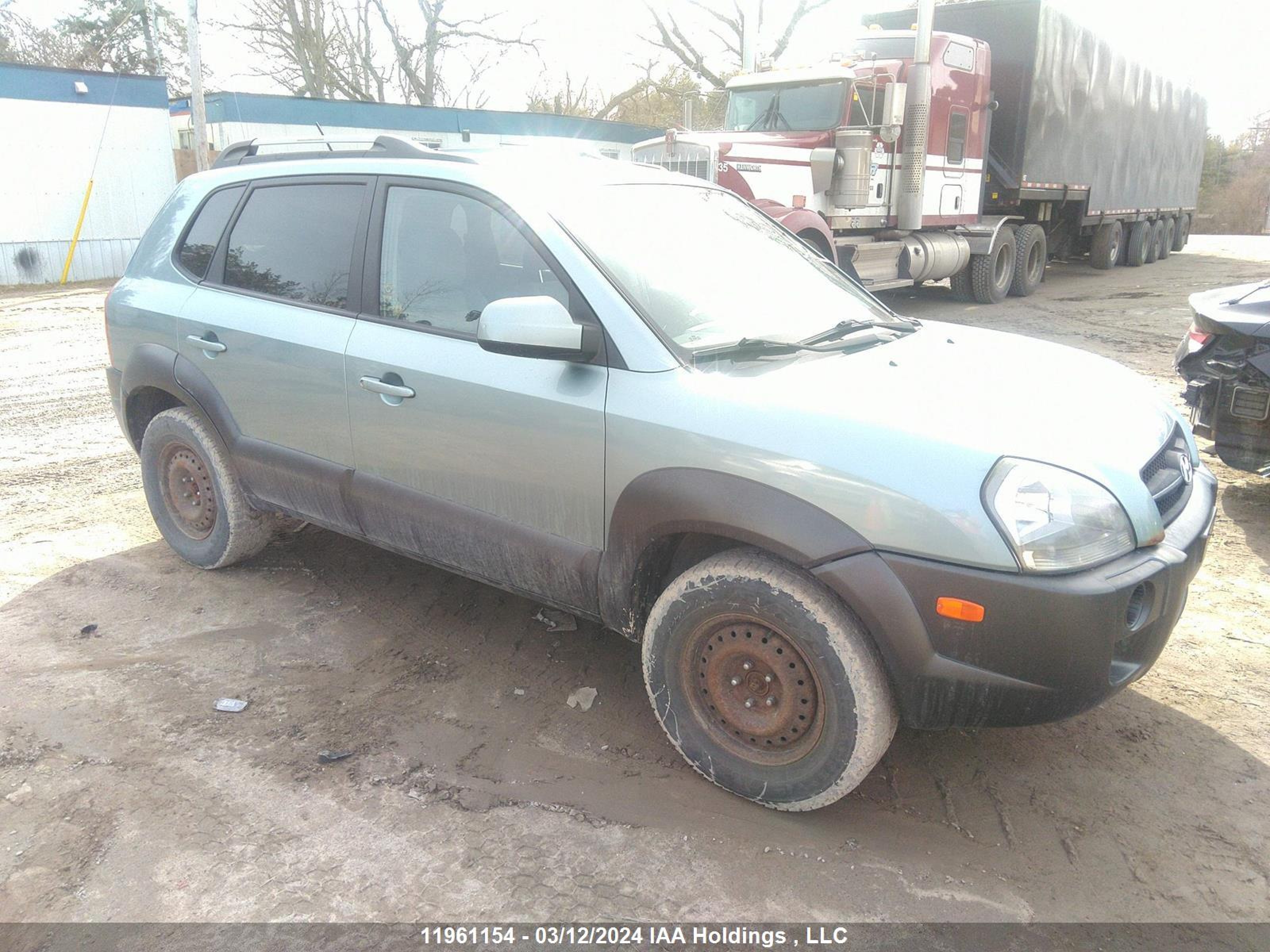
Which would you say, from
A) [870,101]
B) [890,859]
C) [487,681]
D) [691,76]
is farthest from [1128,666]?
[691,76]

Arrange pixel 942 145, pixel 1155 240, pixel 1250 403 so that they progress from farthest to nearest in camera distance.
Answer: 1. pixel 1155 240
2. pixel 942 145
3. pixel 1250 403

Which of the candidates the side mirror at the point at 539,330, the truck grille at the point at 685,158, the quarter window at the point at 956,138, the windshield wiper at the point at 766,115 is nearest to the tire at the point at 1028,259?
the quarter window at the point at 956,138

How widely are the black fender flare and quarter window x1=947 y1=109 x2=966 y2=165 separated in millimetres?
11353

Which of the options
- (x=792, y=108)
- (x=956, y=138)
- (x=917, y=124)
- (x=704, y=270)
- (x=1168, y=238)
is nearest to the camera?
(x=704, y=270)

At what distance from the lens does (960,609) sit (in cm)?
236

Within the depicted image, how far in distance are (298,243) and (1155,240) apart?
71.1 ft

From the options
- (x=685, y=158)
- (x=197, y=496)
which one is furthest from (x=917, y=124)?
(x=197, y=496)

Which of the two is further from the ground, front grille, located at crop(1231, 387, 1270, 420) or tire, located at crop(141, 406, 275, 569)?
front grille, located at crop(1231, 387, 1270, 420)

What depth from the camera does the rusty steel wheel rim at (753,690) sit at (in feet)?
8.75

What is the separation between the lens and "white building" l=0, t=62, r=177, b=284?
18750mm

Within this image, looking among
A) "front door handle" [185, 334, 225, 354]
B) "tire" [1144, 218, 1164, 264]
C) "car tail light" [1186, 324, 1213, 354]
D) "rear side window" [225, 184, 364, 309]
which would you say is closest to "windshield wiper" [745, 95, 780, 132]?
"car tail light" [1186, 324, 1213, 354]

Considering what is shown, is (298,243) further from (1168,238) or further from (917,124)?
(1168,238)

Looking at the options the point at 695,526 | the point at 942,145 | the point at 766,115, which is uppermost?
the point at 766,115

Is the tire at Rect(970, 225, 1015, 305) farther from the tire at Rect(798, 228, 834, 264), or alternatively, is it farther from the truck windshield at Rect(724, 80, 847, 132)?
the tire at Rect(798, 228, 834, 264)
